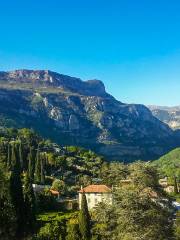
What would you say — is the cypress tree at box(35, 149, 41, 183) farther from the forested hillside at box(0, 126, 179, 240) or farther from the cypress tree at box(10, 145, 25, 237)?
the cypress tree at box(10, 145, 25, 237)

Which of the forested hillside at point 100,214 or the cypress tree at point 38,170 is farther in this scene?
the cypress tree at point 38,170

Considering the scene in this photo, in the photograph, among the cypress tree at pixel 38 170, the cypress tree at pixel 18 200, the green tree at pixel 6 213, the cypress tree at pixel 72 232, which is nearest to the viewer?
the green tree at pixel 6 213

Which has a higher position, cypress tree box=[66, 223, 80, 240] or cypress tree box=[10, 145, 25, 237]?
cypress tree box=[10, 145, 25, 237]

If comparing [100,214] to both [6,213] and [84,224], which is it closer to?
[84,224]

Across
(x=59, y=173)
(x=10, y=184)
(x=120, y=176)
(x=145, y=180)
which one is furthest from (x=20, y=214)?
(x=59, y=173)

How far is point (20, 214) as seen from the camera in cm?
6494

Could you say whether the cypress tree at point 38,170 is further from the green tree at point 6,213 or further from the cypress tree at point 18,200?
the green tree at point 6,213

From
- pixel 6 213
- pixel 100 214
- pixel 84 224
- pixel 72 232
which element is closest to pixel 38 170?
pixel 84 224

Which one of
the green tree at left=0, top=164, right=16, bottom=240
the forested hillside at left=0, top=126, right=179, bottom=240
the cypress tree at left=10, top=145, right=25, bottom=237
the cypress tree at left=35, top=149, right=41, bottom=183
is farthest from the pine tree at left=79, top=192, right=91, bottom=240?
the cypress tree at left=35, top=149, right=41, bottom=183

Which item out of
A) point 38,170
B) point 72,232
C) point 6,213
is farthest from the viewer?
point 38,170

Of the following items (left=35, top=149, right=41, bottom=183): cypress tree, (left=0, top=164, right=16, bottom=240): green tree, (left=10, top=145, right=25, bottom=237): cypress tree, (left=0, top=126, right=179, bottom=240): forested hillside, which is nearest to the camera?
(left=0, top=126, right=179, bottom=240): forested hillside

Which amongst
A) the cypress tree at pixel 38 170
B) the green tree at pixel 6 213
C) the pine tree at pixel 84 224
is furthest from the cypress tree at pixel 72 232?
the cypress tree at pixel 38 170

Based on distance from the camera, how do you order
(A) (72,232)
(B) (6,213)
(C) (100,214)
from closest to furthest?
(B) (6,213), (C) (100,214), (A) (72,232)

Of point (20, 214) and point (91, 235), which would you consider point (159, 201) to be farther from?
point (91, 235)
